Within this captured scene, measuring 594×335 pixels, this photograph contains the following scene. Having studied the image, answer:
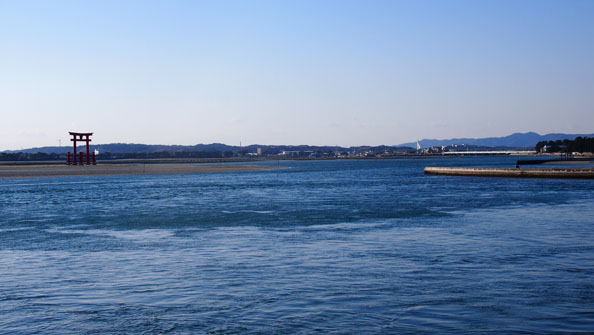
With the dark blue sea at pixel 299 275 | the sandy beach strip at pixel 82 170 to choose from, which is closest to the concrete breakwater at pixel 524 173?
the dark blue sea at pixel 299 275

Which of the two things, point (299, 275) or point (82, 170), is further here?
point (82, 170)

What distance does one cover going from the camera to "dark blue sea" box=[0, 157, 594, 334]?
11.6 meters

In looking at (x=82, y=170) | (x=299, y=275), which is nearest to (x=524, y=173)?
(x=299, y=275)

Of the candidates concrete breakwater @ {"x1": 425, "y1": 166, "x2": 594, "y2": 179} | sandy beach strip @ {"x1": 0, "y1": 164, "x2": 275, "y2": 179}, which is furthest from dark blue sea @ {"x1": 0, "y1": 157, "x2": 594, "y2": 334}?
sandy beach strip @ {"x1": 0, "y1": 164, "x2": 275, "y2": 179}

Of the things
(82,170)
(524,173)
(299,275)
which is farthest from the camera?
(82,170)

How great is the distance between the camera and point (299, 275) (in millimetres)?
16000

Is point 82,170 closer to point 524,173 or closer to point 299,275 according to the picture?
point 524,173

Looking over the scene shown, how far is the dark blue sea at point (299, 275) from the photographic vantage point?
11617mm

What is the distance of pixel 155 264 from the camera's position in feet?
58.7

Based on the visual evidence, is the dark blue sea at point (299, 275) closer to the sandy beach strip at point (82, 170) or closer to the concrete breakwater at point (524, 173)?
the concrete breakwater at point (524, 173)

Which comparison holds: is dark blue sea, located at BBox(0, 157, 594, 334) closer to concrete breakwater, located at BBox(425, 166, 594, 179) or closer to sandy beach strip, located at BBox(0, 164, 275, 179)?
concrete breakwater, located at BBox(425, 166, 594, 179)

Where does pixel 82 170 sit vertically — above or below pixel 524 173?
above

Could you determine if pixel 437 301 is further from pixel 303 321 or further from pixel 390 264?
pixel 390 264

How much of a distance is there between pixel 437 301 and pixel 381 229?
43.1ft
